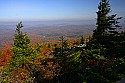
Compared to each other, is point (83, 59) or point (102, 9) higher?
point (102, 9)

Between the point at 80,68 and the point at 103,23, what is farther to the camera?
the point at 103,23

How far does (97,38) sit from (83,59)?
356 cm

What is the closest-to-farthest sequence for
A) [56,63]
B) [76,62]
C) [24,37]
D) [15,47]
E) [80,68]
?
[80,68] < [76,62] < [56,63] < [15,47] < [24,37]

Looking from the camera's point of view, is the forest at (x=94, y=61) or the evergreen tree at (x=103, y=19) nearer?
the forest at (x=94, y=61)

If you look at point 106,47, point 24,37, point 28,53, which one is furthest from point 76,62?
point 24,37

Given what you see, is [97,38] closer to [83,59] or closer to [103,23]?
[103,23]

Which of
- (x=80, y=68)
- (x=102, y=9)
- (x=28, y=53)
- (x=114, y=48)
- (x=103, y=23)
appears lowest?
(x=28, y=53)

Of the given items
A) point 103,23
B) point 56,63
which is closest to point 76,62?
point 56,63

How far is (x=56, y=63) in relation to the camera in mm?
22109

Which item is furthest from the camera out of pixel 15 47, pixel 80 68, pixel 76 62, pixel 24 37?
pixel 24 37

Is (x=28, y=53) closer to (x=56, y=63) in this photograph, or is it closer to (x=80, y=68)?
(x=56, y=63)

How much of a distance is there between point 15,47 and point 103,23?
61.8 feet

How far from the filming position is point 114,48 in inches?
834

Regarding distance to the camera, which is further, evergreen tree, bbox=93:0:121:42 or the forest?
evergreen tree, bbox=93:0:121:42
